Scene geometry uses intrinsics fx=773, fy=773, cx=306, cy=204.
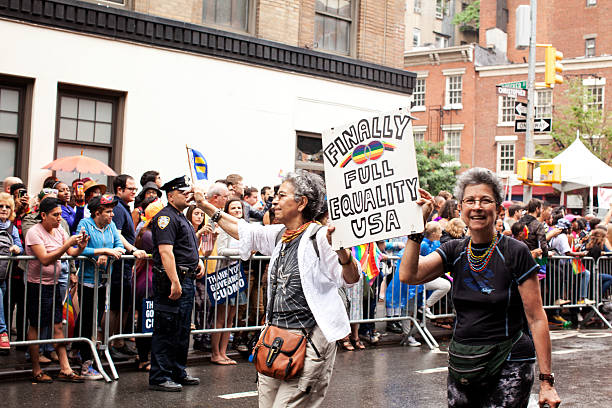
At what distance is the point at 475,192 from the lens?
4.28 metres

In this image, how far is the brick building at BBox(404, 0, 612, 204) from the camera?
44.5 metres

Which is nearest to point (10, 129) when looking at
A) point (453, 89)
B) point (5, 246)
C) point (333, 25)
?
point (5, 246)

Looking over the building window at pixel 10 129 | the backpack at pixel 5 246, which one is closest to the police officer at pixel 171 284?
the backpack at pixel 5 246

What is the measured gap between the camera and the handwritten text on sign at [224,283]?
375 inches

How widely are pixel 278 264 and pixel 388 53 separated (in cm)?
1513

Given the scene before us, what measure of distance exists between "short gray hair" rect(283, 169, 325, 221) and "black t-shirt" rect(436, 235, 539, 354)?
113 centimetres

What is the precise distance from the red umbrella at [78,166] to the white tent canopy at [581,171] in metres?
14.2

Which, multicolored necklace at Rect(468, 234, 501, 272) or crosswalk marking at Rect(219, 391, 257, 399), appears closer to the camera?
multicolored necklace at Rect(468, 234, 501, 272)

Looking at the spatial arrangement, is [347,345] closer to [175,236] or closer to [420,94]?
[175,236]

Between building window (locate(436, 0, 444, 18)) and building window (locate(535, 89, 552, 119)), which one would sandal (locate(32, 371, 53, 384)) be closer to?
building window (locate(535, 89, 552, 119))

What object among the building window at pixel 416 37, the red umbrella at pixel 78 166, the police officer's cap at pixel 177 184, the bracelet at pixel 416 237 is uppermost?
the building window at pixel 416 37

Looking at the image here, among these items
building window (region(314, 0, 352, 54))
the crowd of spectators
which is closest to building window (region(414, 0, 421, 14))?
building window (region(314, 0, 352, 54))

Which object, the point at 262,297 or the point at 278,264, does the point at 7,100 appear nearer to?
the point at 262,297

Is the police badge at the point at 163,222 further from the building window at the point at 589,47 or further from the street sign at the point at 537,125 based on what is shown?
the building window at the point at 589,47
